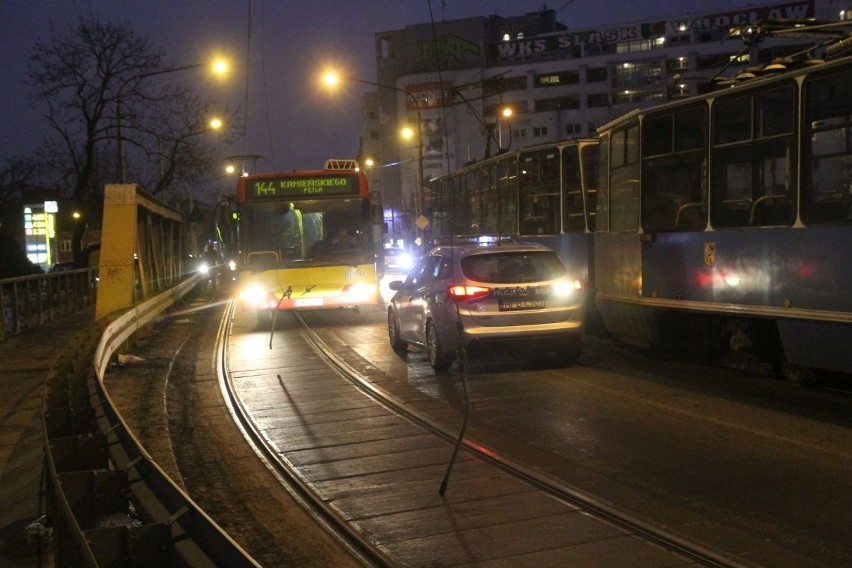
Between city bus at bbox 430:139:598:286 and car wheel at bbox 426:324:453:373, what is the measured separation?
13.0ft

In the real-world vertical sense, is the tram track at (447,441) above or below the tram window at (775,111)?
below

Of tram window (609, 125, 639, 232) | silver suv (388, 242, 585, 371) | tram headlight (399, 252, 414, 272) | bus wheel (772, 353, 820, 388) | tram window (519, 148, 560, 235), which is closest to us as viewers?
bus wheel (772, 353, 820, 388)

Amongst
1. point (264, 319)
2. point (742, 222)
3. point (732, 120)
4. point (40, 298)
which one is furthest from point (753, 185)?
point (40, 298)

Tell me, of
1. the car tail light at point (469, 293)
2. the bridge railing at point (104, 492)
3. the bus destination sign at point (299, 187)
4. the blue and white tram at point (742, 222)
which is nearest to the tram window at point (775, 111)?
the blue and white tram at point (742, 222)

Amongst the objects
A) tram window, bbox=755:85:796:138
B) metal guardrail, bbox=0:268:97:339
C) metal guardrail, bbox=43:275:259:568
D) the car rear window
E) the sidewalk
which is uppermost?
tram window, bbox=755:85:796:138

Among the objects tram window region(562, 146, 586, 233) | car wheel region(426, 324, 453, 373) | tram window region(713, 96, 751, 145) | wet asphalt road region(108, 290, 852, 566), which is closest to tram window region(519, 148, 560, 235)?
tram window region(562, 146, 586, 233)

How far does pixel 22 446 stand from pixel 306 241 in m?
10.8

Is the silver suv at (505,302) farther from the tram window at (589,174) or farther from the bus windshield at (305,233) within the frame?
the bus windshield at (305,233)

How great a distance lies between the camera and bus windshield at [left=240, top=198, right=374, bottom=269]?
19.6 m

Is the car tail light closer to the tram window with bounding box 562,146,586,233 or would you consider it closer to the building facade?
the tram window with bounding box 562,146,586,233

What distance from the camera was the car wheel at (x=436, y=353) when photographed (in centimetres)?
1241

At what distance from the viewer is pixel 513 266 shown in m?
12.3

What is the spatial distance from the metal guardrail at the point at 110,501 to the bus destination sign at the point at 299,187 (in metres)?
10.9

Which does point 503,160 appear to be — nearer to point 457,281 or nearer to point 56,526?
point 457,281
